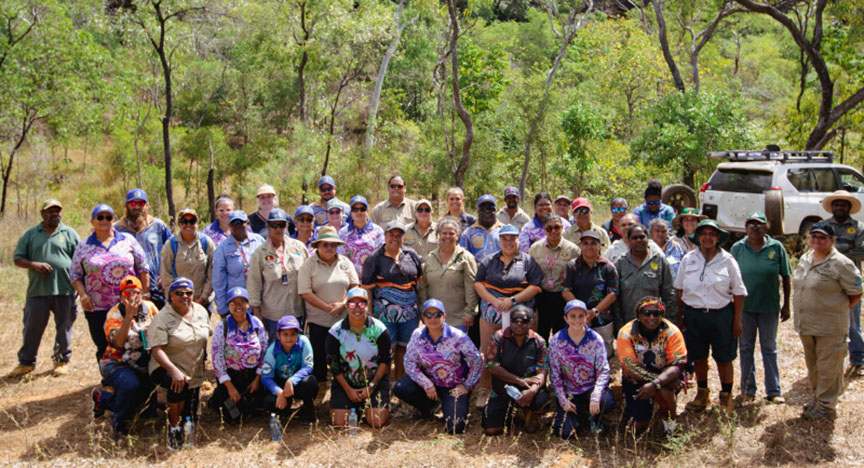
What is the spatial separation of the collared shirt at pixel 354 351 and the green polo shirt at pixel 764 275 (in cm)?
335

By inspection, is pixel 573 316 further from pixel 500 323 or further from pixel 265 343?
pixel 265 343

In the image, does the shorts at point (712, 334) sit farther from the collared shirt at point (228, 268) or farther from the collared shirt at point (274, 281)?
the collared shirt at point (228, 268)

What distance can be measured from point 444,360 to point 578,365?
3.87 ft

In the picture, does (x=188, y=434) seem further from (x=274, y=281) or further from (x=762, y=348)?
(x=762, y=348)

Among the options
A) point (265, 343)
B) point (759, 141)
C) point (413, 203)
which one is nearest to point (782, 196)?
point (759, 141)

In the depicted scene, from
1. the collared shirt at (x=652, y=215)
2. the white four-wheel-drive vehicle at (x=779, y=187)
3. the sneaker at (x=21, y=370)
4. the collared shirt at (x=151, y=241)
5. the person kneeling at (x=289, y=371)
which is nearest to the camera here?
the person kneeling at (x=289, y=371)

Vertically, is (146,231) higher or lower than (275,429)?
higher

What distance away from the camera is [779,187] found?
11.3 m

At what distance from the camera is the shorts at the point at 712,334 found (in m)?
5.79

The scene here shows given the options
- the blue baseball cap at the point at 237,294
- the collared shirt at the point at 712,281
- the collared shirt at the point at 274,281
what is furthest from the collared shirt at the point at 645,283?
the blue baseball cap at the point at 237,294

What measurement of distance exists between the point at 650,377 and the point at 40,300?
6171 mm

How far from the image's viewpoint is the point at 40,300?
22.8 feet

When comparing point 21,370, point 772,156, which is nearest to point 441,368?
point 21,370

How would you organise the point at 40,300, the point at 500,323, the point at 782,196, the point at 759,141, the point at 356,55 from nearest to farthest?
1. the point at 500,323
2. the point at 40,300
3. the point at 782,196
4. the point at 759,141
5. the point at 356,55
